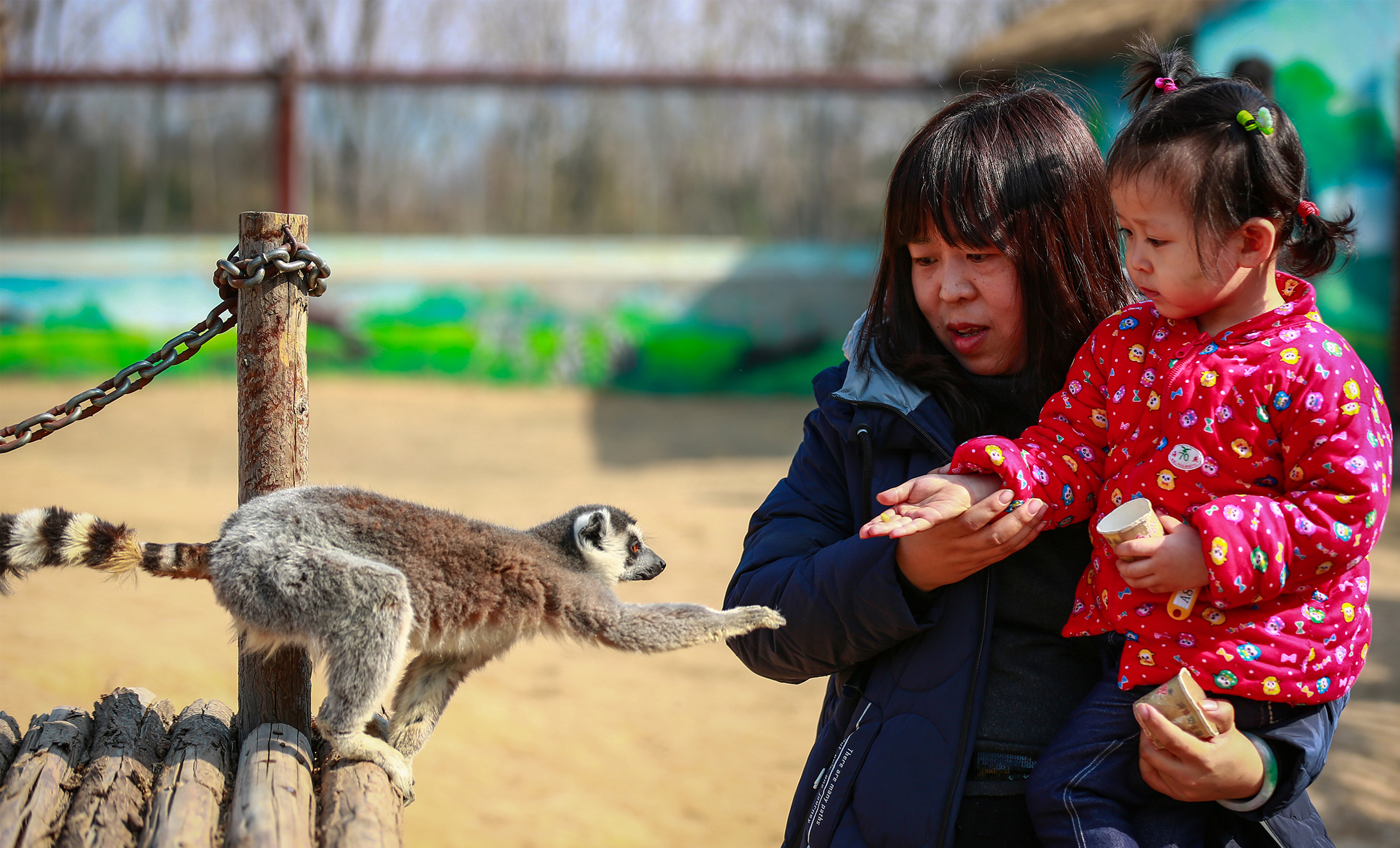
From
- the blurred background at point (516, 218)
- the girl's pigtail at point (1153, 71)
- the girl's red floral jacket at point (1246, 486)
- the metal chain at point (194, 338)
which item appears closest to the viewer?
the girl's red floral jacket at point (1246, 486)

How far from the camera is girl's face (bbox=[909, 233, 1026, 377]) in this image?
177 cm

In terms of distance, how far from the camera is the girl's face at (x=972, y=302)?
1769mm

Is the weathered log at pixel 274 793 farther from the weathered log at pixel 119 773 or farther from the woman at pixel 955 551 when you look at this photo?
the woman at pixel 955 551

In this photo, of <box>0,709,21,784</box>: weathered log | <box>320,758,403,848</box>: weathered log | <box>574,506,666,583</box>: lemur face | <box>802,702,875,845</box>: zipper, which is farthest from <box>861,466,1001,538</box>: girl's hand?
<box>0,709,21,784</box>: weathered log

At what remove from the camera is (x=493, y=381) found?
12828 mm

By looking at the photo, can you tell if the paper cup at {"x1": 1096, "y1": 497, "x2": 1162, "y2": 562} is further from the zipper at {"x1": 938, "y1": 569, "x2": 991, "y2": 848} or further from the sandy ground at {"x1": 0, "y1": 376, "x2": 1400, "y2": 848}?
the sandy ground at {"x1": 0, "y1": 376, "x2": 1400, "y2": 848}

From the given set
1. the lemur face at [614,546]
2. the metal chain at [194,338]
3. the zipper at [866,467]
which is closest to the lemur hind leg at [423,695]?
the lemur face at [614,546]

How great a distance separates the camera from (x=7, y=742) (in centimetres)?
204

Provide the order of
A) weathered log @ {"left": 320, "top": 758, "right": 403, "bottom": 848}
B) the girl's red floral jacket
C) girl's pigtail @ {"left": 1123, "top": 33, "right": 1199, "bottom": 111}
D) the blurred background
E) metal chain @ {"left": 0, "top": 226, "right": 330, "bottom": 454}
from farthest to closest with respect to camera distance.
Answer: the blurred background < metal chain @ {"left": 0, "top": 226, "right": 330, "bottom": 454} < girl's pigtail @ {"left": 1123, "top": 33, "right": 1199, "bottom": 111} < weathered log @ {"left": 320, "top": 758, "right": 403, "bottom": 848} < the girl's red floral jacket

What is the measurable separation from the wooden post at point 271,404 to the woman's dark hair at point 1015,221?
3.63 feet

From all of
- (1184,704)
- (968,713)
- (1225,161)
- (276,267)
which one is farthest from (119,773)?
(1225,161)

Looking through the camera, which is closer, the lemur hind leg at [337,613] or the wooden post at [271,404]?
the lemur hind leg at [337,613]

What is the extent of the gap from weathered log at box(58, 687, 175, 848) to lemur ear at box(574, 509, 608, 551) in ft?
3.00

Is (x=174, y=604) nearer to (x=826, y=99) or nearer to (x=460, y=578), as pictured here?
(x=460, y=578)
